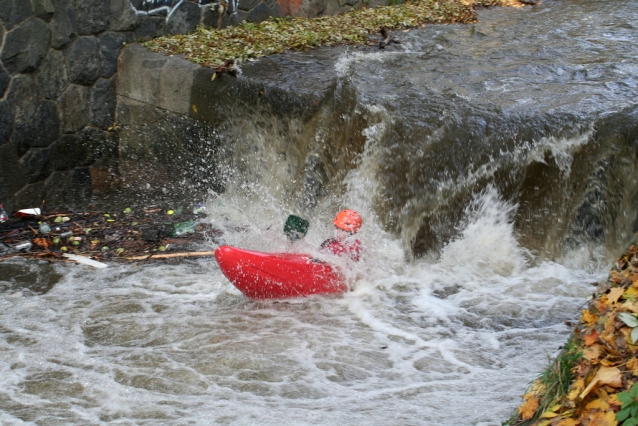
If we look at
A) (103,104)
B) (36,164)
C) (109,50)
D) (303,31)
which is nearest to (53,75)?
(103,104)

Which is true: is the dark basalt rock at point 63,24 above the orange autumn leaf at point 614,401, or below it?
above

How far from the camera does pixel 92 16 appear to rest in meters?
5.55

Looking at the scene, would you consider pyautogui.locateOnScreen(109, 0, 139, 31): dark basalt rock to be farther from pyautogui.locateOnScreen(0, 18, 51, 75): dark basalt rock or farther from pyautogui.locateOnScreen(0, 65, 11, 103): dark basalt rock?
pyautogui.locateOnScreen(0, 65, 11, 103): dark basalt rock

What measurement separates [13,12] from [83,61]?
32.5 inches

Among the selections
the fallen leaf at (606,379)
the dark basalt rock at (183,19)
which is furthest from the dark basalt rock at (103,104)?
the fallen leaf at (606,379)

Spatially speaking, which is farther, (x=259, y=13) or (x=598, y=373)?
(x=259, y=13)

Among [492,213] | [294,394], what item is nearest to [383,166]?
[492,213]

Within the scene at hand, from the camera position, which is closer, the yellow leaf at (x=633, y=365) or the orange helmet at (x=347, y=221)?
the yellow leaf at (x=633, y=365)

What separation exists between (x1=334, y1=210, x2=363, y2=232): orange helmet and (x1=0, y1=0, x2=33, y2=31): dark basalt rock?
12.6 ft

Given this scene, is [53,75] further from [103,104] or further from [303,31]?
[303,31]

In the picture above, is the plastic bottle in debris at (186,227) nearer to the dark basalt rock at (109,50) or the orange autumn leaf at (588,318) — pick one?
the dark basalt rock at (109,50)

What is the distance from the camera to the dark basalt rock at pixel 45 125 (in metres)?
5.29

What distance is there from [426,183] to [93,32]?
13.5 ft

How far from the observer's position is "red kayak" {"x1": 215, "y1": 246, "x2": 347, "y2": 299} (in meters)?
3.57
